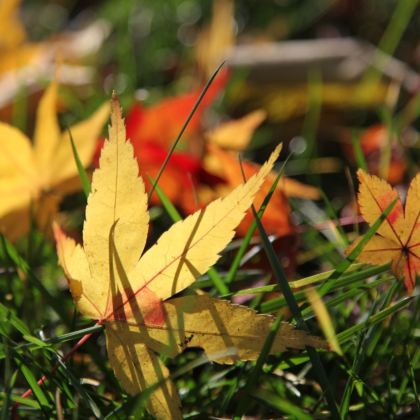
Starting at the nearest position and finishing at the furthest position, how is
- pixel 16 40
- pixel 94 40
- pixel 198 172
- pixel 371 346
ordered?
pixel 371 346 < pixel 198 172 < pixel 16 40 < pixel 94 40

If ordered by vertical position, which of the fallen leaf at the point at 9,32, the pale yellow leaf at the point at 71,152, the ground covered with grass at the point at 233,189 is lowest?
the ground covered with grass at the point at 233,189

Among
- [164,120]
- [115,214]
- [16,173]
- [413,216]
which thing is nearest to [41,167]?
[16,173]

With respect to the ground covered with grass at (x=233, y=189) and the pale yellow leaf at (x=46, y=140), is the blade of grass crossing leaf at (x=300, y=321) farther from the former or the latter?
the pale yellow leaf at (x=46, y=140)

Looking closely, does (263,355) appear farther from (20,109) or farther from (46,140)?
(20,109)

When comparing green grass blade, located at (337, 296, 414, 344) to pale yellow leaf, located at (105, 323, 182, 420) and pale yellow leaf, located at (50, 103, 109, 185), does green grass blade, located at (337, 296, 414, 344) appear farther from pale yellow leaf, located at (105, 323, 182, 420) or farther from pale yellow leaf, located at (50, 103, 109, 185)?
pale yellow leaf, located at (50, 103, 109, 185)

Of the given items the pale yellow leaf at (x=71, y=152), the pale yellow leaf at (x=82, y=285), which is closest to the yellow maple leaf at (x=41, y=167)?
the pale yellow leaf at (x=71, y=152)

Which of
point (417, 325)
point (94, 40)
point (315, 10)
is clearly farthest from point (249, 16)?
point (417, 325)

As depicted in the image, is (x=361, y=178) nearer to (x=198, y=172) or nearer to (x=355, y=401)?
(x=355, y=401)

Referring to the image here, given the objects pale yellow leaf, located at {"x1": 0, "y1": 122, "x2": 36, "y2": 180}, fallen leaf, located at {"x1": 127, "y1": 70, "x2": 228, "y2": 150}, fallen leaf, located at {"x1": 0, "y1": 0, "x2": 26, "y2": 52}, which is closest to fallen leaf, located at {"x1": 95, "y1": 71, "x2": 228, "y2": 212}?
fallen leaf, located at {"x1": 127, "y1": 70, "x2": 228, "y2": 150}
